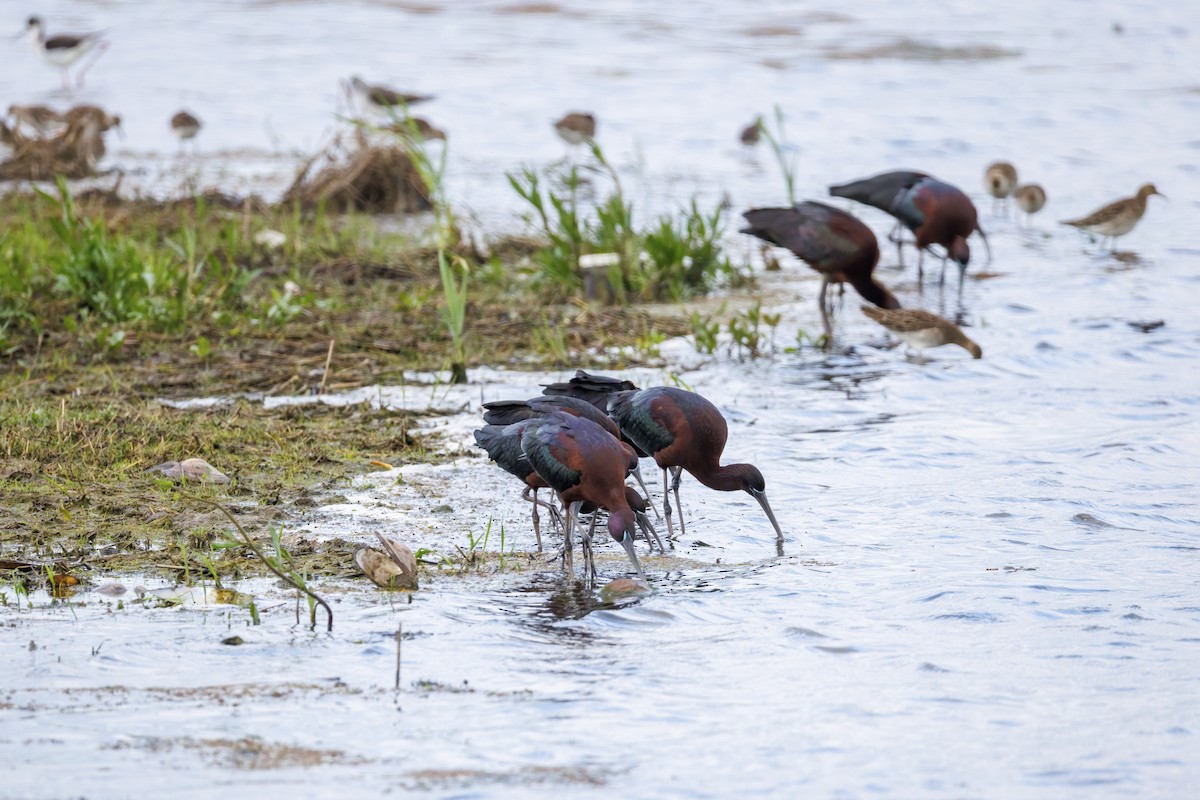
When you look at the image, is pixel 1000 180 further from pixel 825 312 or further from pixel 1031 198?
pixel 825 312

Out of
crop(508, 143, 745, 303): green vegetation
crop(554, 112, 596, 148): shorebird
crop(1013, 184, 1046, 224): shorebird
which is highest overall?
crop(554, 112, 596, 148): shorebird

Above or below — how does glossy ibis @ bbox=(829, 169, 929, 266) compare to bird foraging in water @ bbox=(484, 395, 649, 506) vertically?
above

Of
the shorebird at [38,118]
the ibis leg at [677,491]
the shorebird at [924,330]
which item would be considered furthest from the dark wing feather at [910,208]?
the shorebird at [38,118]

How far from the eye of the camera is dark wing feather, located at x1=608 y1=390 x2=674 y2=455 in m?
6.09

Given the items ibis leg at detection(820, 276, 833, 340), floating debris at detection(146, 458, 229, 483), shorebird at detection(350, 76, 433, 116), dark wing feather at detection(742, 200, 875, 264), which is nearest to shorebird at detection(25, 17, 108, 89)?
shorebird at detection(350, 76, 433, 116)

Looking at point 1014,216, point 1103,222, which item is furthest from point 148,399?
point 1014,216

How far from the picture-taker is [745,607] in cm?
518

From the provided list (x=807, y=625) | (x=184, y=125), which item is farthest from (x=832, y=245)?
(x=184, y=125)

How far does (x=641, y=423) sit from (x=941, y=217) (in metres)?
5.54

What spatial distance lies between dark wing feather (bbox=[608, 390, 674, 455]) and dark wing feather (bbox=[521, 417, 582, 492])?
649 millimetres

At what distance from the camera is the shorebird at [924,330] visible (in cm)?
884

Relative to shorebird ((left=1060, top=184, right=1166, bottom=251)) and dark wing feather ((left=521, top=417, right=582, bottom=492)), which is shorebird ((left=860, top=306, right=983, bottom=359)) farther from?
dark wing feather ((left=521, top=417, right=582, bottom=492))

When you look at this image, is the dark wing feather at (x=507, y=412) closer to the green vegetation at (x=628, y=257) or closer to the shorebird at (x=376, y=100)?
the green vegetation at (x=628, y=257)

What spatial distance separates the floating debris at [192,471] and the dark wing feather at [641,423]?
1.66 m
